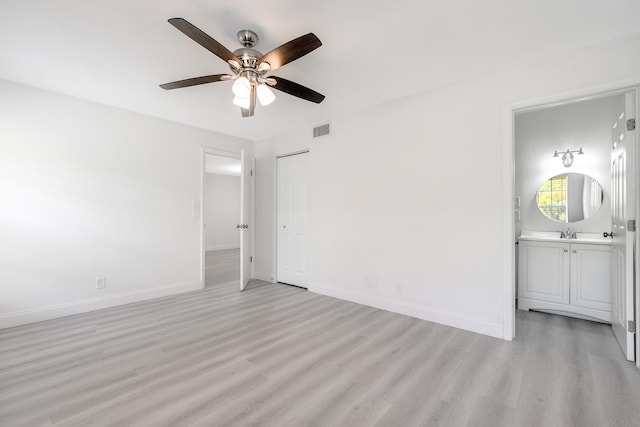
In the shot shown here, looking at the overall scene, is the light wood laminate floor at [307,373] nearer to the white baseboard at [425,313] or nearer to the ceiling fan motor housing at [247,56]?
the white baseboard at [425,313]

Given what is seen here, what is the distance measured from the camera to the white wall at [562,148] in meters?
3.26

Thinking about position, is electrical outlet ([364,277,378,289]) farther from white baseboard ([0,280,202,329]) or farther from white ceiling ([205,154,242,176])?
white ceiling ([205,154,242,176])

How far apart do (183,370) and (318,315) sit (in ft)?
4.96

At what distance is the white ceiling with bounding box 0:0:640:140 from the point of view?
1.83 m

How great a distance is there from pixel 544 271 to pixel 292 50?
3.63 metres

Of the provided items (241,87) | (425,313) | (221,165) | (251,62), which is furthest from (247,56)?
(221,165)

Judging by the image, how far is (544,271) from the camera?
129 inches

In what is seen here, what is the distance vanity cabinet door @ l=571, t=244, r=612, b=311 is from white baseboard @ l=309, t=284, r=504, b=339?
1.27 m

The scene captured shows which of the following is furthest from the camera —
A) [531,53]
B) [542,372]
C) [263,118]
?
A: [263,118]

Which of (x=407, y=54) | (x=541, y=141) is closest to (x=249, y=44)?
(x=407, y=54)

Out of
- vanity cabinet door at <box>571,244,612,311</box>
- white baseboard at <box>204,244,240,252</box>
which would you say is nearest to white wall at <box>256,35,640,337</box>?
vanity cabinet door at <box>571,244,612,311</box>

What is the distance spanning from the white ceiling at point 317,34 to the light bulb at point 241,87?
14.5 inches

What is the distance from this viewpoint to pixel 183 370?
6.79 ft

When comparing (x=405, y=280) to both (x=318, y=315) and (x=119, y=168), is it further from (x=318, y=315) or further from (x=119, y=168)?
(x=119, y=168)
